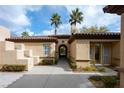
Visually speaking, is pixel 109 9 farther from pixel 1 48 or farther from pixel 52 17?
pixel 52 17

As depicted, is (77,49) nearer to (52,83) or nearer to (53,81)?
(53,81)

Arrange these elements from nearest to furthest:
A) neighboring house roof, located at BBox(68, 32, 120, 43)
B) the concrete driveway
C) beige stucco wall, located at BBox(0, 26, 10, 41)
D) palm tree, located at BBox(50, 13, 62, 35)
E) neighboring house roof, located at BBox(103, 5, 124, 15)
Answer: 1. neighboring house roof, located at BBox(103, 5, 124, 15)
2. the concrete driveway
3. neighboring house roof, located at BBox(68, 32, 120, 43)
4. beige stucco wall, located at BBox(0, 26, 10, 41)
5. palm tree, located at BBox(50, 13, 62, 35)

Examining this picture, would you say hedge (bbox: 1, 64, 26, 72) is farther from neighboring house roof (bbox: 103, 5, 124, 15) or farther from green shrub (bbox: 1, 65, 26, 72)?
neighboring house roof (bbox: 103, 5, 124, 15)

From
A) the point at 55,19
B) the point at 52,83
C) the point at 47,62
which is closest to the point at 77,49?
the point at 47,62

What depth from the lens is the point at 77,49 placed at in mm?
17891

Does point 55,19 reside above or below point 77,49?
above

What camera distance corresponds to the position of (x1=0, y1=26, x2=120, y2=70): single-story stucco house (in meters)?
→ 17.3

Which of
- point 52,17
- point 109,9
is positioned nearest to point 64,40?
point 52,17

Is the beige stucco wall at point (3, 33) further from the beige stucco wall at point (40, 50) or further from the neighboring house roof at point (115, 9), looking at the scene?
the neighboring house roof at point (115, 9)

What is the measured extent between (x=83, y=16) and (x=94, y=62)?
26.3m

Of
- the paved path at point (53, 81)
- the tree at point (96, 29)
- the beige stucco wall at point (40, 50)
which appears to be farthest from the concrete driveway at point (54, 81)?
the tree at point (96, 29)

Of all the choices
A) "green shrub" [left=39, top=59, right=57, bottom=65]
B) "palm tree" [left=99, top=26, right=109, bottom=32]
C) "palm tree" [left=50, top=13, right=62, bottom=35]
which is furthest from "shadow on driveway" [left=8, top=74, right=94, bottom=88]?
"palm tree" [left=50, top=13, right=62, bottom=35]

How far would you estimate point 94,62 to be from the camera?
1973 cm

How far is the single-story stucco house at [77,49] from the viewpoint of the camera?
682 inches
